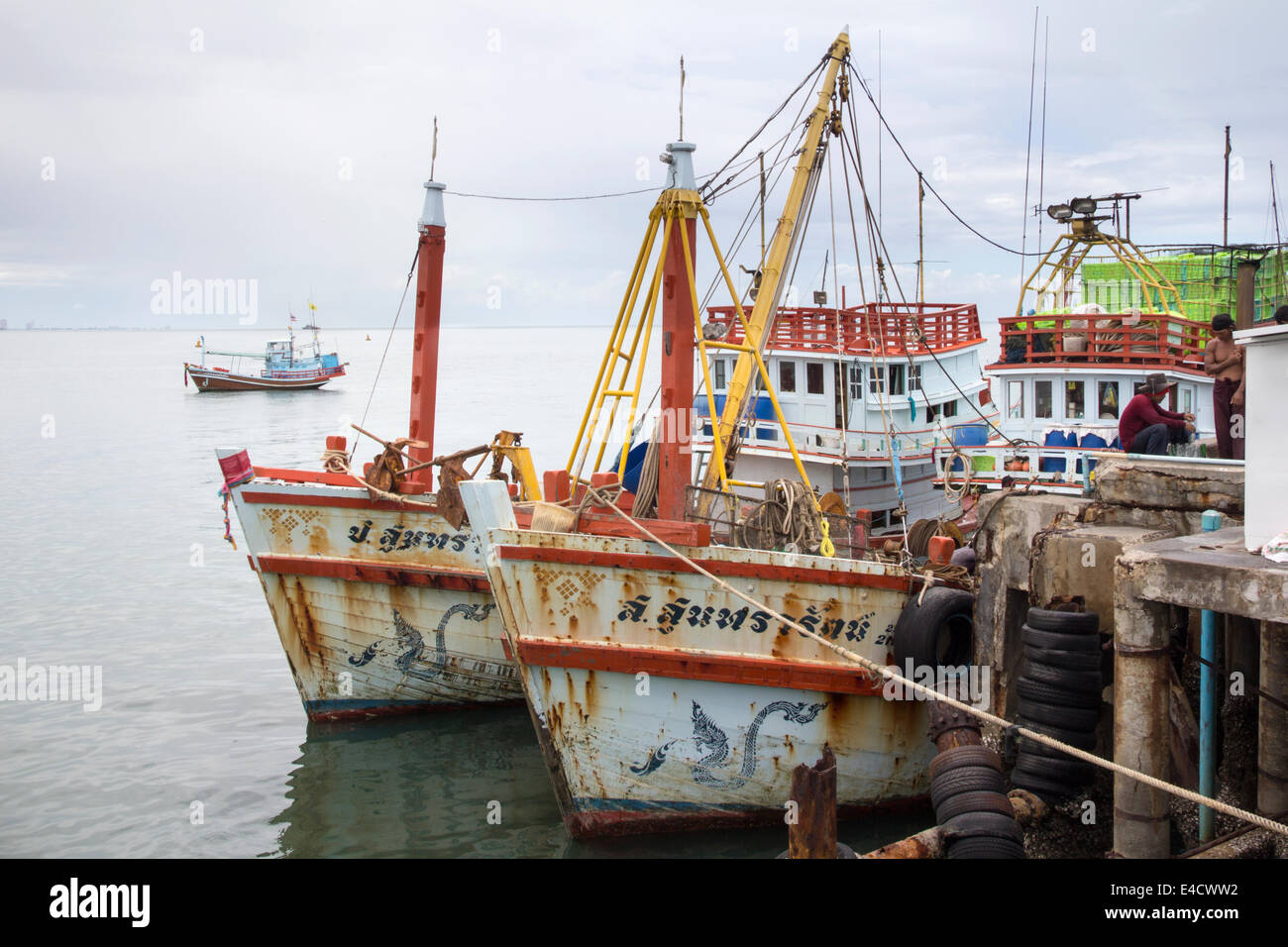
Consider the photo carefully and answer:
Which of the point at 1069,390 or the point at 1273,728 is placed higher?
the point at 1069,390

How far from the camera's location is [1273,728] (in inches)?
273

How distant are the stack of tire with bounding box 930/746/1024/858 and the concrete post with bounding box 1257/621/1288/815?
1.64m

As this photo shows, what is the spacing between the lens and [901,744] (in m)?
9.50

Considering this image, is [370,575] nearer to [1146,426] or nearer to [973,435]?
[1146,426]

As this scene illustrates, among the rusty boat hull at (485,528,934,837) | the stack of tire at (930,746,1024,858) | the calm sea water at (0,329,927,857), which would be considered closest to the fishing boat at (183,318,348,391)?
the calm sea water at (0,329,927,857)

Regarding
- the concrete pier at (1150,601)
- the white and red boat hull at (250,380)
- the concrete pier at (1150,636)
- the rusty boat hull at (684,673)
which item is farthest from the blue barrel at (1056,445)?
the white and red boat hull at (250,380)

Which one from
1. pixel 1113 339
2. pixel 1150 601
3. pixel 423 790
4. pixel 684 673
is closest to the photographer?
pixel 1150 601

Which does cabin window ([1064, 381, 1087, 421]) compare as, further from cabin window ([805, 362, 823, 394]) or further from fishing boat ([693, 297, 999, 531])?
cabin window ([805, 362, 823, 394])

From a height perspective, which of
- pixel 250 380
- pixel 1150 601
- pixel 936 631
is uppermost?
pixel 250 380

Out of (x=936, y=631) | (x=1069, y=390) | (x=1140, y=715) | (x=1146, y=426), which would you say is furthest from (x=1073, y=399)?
(x=1140, y=715)

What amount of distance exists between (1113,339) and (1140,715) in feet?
36.0

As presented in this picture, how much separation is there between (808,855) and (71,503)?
31.7 metres

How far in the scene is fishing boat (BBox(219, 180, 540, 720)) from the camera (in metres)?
11.5

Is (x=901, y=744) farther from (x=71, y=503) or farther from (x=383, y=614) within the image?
(x=71, y=503)
